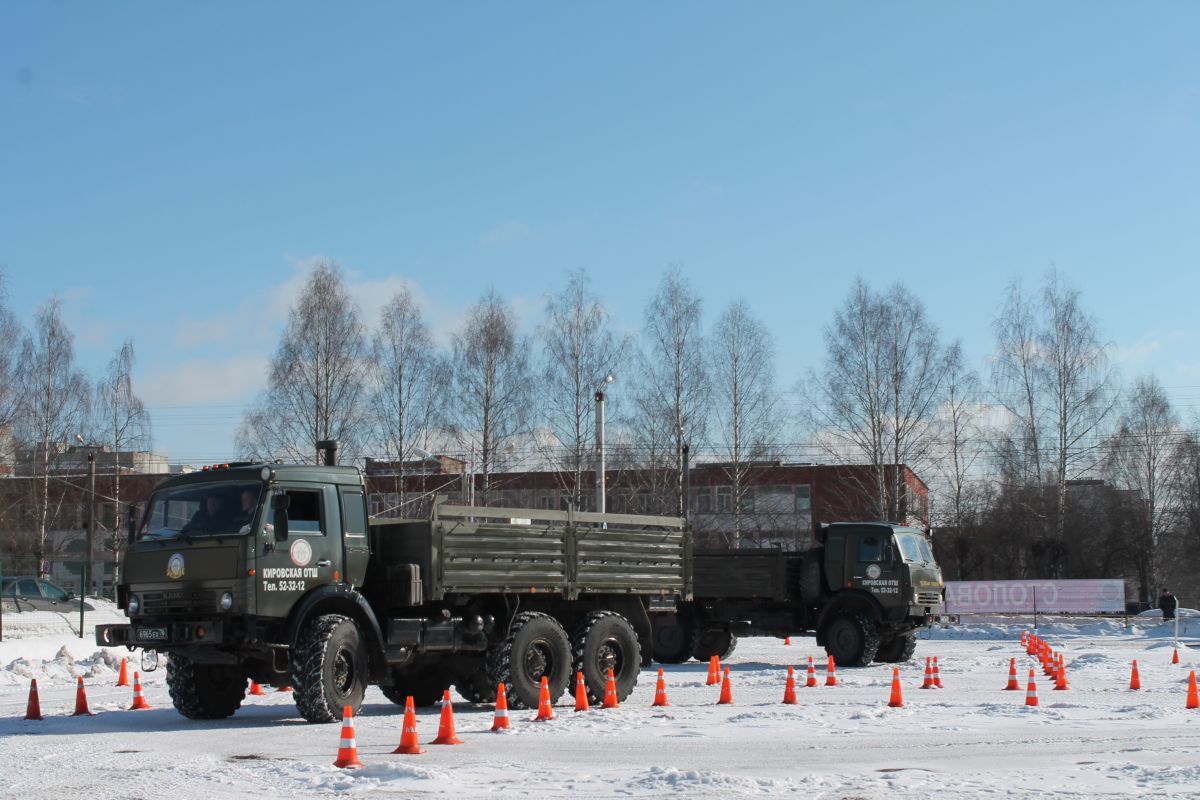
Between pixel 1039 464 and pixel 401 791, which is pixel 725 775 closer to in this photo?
pixel 401 791

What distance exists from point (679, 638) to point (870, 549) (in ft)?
13.5

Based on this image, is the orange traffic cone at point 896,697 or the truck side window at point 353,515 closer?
the truck side window at point 353,515

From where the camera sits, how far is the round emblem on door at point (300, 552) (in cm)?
1425

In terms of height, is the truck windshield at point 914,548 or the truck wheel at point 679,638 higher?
the truck windshield at point 914,548

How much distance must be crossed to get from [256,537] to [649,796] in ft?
19.5

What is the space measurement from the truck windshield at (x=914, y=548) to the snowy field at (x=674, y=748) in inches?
202

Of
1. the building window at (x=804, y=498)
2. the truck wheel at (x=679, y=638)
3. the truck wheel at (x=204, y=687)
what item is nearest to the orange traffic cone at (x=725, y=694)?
the truck wheel at (x=204, y=687)

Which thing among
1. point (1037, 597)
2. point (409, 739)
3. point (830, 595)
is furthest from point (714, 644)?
point (1037, 597)

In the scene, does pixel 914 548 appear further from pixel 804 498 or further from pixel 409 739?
pixel 804 498

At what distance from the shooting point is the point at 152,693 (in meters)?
20.0

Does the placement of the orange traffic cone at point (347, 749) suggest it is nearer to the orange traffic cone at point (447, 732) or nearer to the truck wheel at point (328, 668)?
the orange traffic cone at point (447, 732)

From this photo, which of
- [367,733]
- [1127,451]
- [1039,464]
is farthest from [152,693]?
[1127,451]

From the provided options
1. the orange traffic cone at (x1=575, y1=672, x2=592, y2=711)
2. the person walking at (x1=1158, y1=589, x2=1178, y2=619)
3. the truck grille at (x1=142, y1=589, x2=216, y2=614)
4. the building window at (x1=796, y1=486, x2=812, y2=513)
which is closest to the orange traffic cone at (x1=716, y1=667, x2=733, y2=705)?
the orange traffic cone at (x1=575, y1=672, x2=592, y2=711)

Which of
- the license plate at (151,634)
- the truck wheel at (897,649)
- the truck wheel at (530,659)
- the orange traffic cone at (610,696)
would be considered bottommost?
the truck wheel at (897,649)
